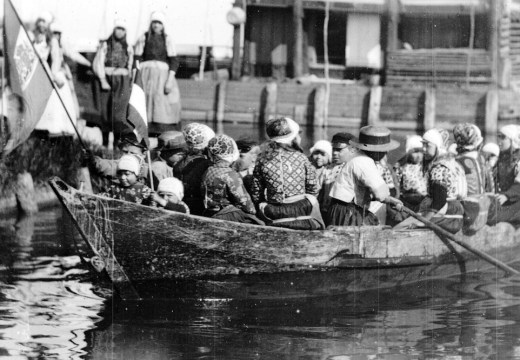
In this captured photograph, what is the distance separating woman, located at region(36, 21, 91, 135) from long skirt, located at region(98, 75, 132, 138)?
0.56m

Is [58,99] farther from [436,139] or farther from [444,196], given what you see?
[444,196]

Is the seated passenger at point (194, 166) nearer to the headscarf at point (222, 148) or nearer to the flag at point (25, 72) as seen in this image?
the headscarf at point (222, 148)

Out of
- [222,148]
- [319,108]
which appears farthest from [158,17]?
[319,108]

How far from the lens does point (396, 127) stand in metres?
24.1

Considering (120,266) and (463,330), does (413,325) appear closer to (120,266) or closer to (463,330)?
(463,330)

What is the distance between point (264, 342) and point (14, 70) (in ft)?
11.7

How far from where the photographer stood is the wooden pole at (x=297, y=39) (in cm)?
2728

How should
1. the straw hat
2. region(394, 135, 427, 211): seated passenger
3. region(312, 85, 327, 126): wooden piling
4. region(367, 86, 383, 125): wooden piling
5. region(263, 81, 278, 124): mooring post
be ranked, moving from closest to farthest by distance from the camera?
the straw hat
region(394, 135, 427, 211): seated passenger
region(367, 86, 383, 125): wooden piling
region(312, 85, 327, 126): wooden piling
region(263, 81, 278, 124): mooring post

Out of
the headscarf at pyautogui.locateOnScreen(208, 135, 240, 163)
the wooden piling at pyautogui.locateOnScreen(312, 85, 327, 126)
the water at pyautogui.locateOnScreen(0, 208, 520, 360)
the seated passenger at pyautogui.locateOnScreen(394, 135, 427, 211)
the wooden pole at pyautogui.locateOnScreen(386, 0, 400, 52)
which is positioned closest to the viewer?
the water at pyautogui.locateOnScreen(0, 208, 520, 360)

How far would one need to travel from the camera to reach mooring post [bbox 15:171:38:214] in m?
13.7

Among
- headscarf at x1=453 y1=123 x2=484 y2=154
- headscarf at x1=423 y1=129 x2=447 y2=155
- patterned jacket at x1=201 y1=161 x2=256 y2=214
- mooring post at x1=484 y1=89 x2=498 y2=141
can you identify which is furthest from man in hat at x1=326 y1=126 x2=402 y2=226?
mooring post at x1=484 y1=89 x2=498 y2=141

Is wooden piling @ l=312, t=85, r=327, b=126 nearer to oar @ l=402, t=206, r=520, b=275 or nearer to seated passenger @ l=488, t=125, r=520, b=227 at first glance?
seated passenger @ l=488, t=125, r=520, b=227

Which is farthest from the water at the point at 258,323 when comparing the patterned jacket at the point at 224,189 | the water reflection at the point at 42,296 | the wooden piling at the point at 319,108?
the wooden piling at the point at 319,108

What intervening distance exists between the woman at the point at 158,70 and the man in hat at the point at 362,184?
638 cm
